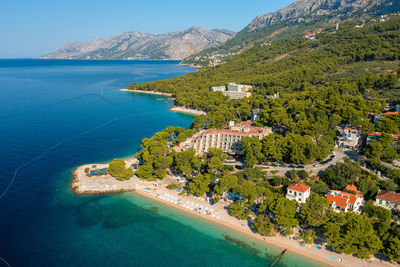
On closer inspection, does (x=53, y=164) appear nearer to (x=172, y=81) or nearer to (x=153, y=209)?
(x=153, y=209)

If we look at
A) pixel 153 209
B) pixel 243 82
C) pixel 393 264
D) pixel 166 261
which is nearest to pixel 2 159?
pixel 153 209

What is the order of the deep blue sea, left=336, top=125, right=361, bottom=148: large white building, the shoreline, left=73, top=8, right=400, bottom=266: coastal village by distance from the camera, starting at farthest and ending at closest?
left=336, top=125, right=361, bottom=148: large white building → left=73, top=8, right=400, bottom=266: coastal village → the deep blue sea → the shoreline

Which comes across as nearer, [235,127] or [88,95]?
[235,127]

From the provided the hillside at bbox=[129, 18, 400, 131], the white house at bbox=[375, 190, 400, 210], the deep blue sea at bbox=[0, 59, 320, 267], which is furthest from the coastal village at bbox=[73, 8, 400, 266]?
the deep blue sea at bbox=[0, 59, 320, 267]

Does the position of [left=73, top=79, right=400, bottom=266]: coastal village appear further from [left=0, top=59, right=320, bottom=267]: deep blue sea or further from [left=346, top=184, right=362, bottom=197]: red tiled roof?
[left=0, top=59, right=320, bottom=267]: deep blue sea

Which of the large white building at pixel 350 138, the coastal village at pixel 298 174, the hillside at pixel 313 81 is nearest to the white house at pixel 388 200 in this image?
the coastal village at pixel 298 174

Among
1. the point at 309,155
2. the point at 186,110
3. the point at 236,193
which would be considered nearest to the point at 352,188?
the point at 309,155
